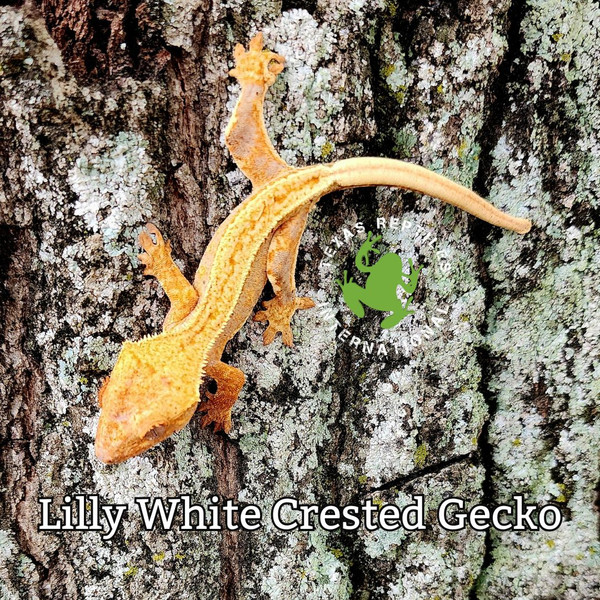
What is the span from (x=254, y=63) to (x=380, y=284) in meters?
1.44

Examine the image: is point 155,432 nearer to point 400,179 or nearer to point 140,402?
point 140,402

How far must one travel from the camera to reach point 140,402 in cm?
282

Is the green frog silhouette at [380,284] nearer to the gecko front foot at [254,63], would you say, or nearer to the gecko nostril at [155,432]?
the gecko front foot at [254,63]

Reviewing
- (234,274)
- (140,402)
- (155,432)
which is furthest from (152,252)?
(155,432)

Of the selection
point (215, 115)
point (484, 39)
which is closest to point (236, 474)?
point (215, 115)

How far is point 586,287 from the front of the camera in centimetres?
323

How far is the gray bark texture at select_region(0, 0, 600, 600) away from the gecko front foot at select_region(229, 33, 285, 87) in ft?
0.25

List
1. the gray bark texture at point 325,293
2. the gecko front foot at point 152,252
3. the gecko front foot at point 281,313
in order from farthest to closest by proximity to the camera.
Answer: the gecko front foot at point 281,313
the gecko front foot at point 152,252
the gray bark texture at point 325,293

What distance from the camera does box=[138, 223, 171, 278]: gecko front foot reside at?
285cm

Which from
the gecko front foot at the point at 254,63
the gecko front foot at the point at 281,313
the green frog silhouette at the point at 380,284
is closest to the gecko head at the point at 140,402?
the gecko front foot at the point at 281,313

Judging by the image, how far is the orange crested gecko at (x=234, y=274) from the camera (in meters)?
2.80

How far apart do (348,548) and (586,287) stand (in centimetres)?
228

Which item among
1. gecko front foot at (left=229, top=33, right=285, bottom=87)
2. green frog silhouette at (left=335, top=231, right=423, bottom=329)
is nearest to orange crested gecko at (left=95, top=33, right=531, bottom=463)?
gecko front foot at (left=229, top=33, right=285, bottom=87)

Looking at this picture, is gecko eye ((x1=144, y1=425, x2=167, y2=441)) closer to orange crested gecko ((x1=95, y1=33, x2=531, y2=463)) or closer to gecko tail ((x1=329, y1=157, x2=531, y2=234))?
orange crested gecko ((x1=95, y1=33, x2=531, y2=463))
